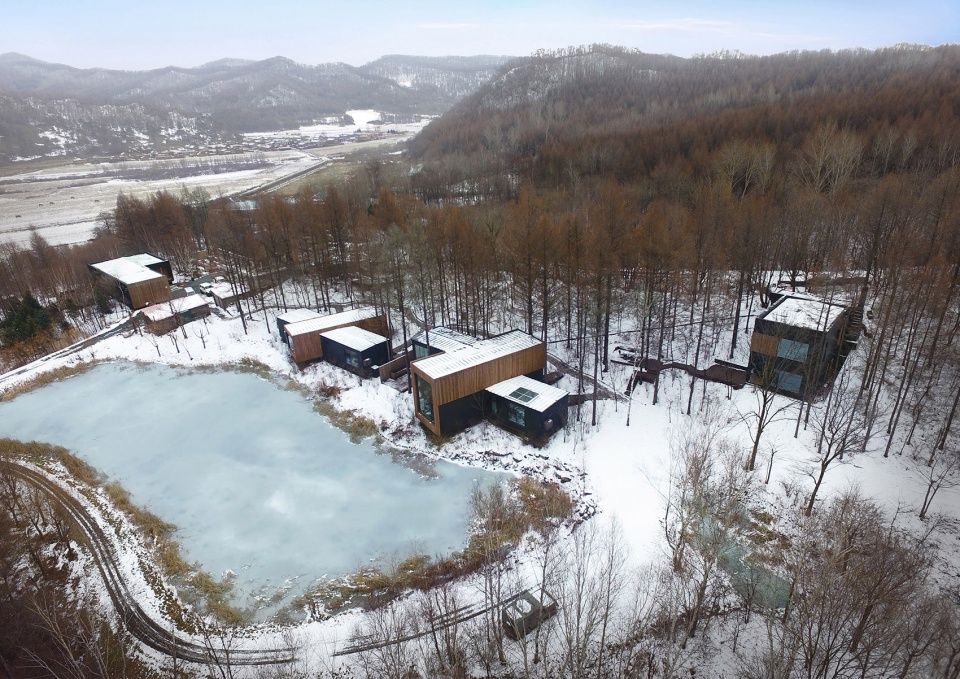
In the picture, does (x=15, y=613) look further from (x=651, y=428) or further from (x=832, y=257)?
(x=832, y=257)

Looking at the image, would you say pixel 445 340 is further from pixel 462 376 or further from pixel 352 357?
pixel 352 357

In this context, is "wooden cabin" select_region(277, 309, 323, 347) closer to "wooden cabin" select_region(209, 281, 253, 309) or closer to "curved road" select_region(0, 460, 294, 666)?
"wooden cabin" select_region(209, 281, 253, 309)

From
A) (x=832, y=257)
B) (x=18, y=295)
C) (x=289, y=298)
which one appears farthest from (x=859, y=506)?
(x=18, y=295)

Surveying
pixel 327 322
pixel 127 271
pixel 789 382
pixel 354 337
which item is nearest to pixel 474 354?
pixel 354 337

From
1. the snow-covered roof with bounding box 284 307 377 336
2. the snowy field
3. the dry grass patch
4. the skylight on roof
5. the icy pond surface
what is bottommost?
the icy pond surface

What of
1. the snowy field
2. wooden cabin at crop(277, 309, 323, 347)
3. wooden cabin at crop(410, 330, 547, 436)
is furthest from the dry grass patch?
the snowy field
